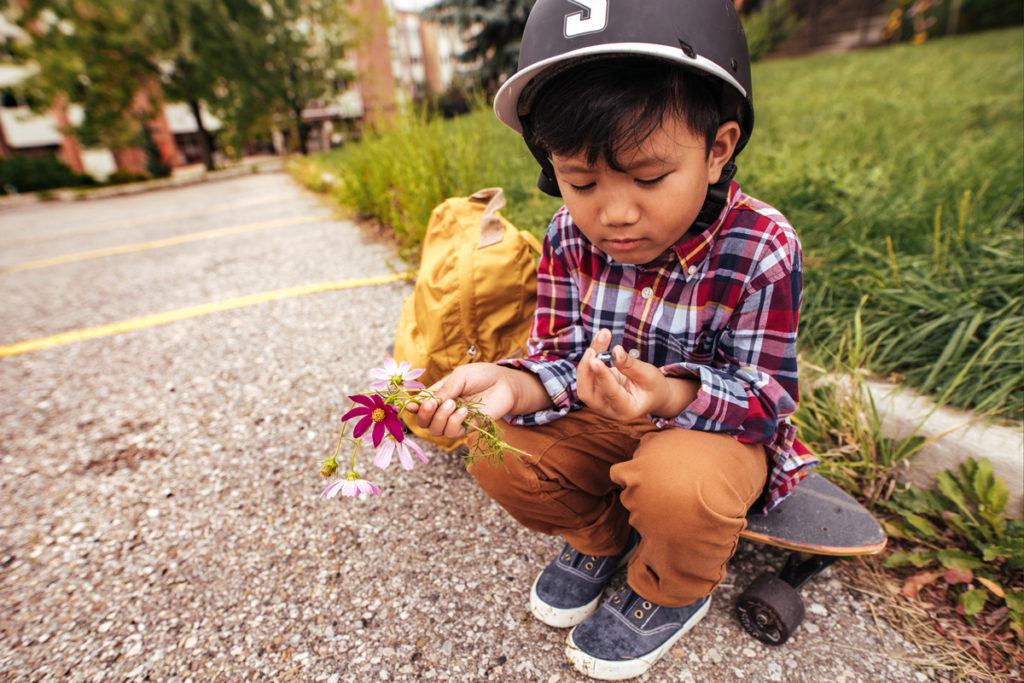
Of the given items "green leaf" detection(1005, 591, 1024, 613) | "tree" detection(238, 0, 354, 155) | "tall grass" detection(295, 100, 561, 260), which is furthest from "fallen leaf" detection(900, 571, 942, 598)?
"tree" detection(238, 0, 354, 155)

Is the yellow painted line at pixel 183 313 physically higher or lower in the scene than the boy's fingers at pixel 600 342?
lower

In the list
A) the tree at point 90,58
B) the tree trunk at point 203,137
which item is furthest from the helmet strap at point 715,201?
the tree at point 90,58

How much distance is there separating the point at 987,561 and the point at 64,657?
2456 mm

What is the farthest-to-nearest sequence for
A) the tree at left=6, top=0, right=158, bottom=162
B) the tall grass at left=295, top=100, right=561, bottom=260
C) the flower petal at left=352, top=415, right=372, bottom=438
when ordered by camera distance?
the tree at left=6, top=0, right=158, bottom=162, the tall grass at left=295, top=100, right=561, bottom=260, the flower petal at left=352, top=415, right=372, bottom=438

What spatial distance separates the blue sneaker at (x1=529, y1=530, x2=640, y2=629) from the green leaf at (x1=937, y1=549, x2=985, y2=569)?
864 millimetres

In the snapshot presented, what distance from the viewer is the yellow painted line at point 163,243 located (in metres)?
5.56

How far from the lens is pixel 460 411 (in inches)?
41.0

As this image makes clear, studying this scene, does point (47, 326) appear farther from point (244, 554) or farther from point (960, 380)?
point (960, 380)

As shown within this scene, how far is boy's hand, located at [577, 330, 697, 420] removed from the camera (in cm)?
99

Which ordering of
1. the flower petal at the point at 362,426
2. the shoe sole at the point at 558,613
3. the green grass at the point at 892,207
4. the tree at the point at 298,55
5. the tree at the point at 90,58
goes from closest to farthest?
the flower petal at the point at 362,426
the shoe sole at the point at 558,613
the green grass at the point at 892,207
the tree at the point at 90,58
the tree at the point at 298,55

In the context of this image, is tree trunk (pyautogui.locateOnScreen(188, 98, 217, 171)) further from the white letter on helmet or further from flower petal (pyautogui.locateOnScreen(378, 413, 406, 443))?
flower petal (pyautogui.locateOnScreen(378, 413, 406, 443))

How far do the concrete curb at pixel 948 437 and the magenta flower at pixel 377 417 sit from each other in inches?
62.5

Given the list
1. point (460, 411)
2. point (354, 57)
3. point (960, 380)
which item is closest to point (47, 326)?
point (460, 411)

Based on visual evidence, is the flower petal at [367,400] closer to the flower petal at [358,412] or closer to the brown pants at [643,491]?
the flower petal at [358,412]
